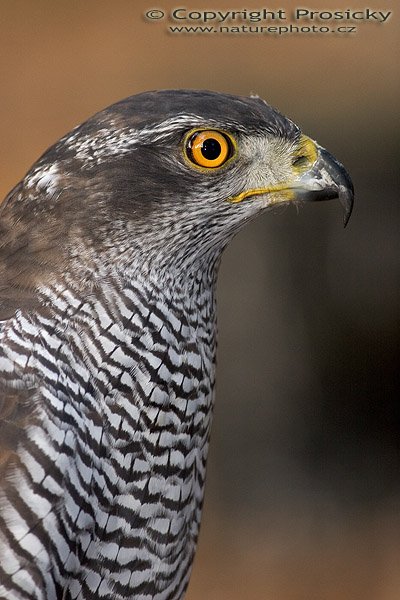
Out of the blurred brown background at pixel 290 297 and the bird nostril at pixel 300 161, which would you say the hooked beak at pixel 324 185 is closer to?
the bird nostril at pixel 300 161

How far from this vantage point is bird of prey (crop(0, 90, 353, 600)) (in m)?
2.41

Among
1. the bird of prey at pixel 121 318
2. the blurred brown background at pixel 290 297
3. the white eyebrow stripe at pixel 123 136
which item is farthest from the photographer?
the blurred brown background at pixel 290 297

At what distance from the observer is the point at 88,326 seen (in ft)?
8.32

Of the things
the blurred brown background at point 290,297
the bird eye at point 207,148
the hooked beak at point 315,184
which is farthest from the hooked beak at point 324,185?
the blurred brown background at point 290,297

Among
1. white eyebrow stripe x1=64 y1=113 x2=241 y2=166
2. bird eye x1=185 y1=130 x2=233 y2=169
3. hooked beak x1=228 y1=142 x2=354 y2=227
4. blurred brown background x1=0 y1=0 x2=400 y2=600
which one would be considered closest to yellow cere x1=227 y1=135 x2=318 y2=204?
hooked beak x1=228 y1=142 x2=354 y2=227

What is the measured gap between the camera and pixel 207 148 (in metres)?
2.63

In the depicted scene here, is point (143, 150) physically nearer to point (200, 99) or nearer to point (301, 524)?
point (200, 99)

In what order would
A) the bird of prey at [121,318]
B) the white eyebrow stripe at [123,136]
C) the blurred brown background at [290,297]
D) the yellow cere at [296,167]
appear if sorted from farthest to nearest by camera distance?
the blurred brown background at [290,297] → the yellow cere at [296,167] → the white eyebrow stripe at [123,136] → the bird of prey at [121,318]

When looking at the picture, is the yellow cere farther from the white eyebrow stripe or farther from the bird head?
the white eyebrow stripe

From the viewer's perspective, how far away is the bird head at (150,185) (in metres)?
2.59

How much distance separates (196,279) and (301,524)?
164 inches

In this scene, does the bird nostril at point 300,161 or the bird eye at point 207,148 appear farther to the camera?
the bird nostril at point 300,161

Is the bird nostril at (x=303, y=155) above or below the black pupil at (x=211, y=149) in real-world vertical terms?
below

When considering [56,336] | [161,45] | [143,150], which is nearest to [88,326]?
[56,336]
